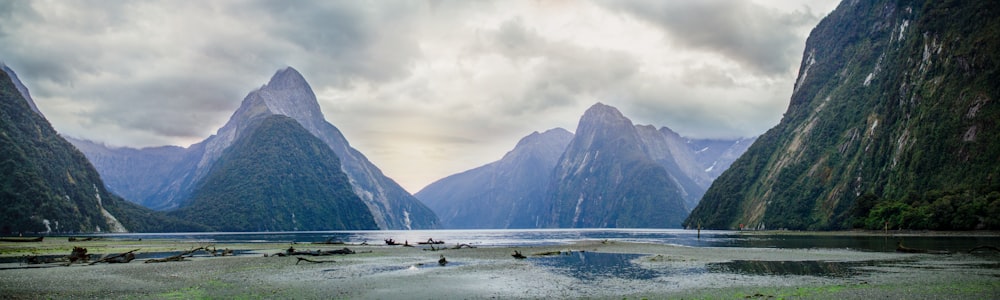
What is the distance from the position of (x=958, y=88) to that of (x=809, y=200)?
215 ft

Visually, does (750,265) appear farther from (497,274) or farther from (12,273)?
(12,273)

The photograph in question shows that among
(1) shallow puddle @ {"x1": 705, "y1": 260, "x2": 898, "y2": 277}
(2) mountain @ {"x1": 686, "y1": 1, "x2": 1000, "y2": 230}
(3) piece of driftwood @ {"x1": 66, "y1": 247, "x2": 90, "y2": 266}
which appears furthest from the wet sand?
(2) mountain @ {"x1": 686, "y1": 1, "x2": 1000, "y2": 230}

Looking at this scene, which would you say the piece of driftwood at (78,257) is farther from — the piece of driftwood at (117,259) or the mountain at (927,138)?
the mountain at (927,138)

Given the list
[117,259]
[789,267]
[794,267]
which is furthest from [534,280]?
[117,259]

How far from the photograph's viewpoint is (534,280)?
39312mm

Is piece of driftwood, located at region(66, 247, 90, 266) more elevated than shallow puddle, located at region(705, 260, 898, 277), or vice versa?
shallow puddle, located at region(705, 260, 898, 277)

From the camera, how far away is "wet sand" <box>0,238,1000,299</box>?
30.9m

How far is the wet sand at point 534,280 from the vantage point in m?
30.9

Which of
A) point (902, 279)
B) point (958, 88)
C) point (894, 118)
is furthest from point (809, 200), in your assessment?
point (902, 279)

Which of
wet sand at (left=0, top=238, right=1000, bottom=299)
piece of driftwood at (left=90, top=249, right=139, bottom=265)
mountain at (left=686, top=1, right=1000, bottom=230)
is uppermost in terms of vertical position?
mountain at (left=686, top=1, right=1000, bottom=230)

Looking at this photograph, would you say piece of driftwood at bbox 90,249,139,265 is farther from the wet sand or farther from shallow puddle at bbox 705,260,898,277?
shallow puddle at bbox 705,260,898,277

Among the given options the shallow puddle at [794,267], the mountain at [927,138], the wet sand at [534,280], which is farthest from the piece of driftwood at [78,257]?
the mountain at [927,138]

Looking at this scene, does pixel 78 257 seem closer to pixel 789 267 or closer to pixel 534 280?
pixel 534 280

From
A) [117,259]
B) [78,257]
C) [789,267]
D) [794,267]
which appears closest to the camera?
[794,267]
